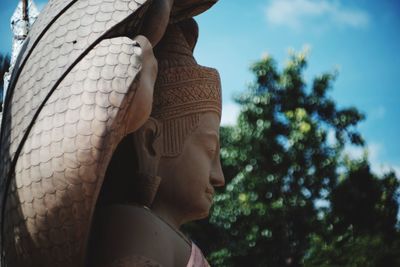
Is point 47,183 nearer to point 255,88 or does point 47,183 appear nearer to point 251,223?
point 251,223

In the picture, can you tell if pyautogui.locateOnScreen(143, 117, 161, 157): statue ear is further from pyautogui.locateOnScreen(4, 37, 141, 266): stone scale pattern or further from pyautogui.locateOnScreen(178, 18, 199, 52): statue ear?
pyautogui.locateOnScreen(178, 18, 199, 52): statue ear

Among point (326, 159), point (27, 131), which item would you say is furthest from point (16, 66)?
point (326, 159)

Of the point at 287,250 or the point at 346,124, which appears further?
the point at 346,124

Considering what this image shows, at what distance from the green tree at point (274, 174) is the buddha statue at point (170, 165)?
7.95 meters

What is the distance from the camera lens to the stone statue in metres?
2.53

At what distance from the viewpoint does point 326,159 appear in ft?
39.2

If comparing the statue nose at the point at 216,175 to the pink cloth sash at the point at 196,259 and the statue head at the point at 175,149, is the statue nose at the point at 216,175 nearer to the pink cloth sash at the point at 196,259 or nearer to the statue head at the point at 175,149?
the statue head at the point at 175,149

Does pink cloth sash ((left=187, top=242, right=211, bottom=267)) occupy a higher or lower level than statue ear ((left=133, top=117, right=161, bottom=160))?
lower

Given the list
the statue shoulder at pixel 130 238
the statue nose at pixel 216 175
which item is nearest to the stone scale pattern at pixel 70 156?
the statue shoulder at pixel 130 238

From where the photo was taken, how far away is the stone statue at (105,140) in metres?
2.53

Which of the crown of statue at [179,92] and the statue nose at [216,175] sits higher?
the crown of statue at [179,92]

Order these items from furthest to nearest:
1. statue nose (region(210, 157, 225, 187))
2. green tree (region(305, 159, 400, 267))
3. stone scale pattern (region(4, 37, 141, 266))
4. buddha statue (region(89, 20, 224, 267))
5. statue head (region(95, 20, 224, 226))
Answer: green tree (region(305, 159, 400, 267)), statue nose (region(210, 157, 225, 187)), statue head (region(95, 20, 224, 226)), buddha statue (region(89, 20, 224, 267)), stone scale pattern (region(4, 37, 141, 266))

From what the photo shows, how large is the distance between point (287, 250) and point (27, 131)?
30.4ft

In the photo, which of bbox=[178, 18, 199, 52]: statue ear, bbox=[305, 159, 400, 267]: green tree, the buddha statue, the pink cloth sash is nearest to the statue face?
the buddha statue
